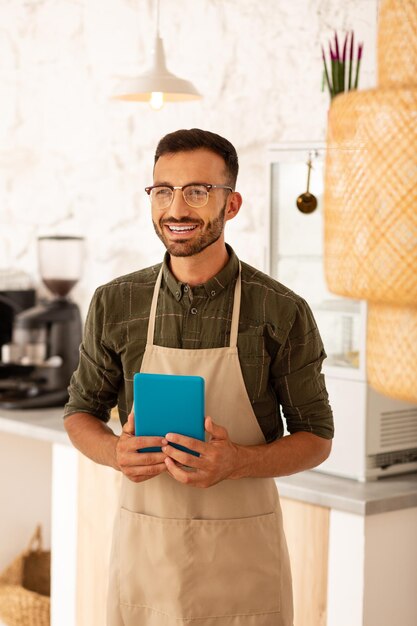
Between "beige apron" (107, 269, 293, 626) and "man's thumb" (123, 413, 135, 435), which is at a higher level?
"man's thumb" (123, 413, 135, 435)

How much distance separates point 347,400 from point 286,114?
3.31 feet

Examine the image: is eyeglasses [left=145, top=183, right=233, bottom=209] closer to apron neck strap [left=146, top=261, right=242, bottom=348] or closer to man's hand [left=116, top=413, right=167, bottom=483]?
apron neck strap [left=146, top=261, right=242, bottom=348]

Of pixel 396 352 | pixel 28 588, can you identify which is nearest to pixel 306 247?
pixel 396 352

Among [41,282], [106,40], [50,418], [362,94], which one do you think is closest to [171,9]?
[106,40]

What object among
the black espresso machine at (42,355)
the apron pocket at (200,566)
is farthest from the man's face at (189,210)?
the black espresso machine at (42,355)

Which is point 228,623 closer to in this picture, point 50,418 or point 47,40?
point 50,418

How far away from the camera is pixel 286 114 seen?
3143 millimetres

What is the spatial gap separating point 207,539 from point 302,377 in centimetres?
33

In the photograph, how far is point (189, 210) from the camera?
5.52 ft

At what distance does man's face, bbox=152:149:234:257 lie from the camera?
1683mm

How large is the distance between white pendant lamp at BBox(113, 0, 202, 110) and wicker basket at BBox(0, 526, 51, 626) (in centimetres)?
159

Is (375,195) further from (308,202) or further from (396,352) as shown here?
(308,202)

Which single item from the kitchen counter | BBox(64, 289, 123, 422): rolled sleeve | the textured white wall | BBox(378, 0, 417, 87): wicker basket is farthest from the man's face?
the textured white wall

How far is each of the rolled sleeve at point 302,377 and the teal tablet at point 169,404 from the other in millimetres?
217
